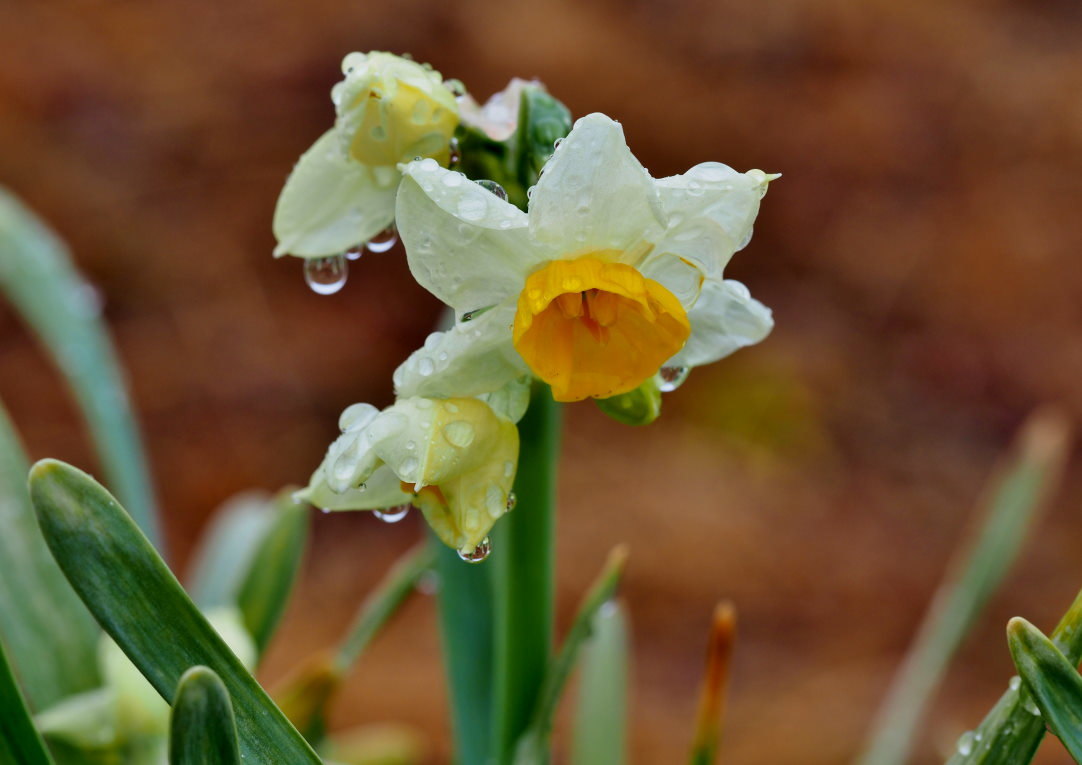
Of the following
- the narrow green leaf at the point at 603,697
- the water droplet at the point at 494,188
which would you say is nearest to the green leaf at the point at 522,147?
the water droplet at the point at 494,188

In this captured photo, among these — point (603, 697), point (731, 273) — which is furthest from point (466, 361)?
point (731, 273)

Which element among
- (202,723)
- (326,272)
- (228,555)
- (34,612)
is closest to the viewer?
(202,723)

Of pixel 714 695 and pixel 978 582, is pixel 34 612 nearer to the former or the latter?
pixel 714 695

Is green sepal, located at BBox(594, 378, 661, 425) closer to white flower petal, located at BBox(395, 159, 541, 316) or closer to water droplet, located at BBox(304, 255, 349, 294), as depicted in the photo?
white flower petal, located at BBox(395, 159, 541, 316)

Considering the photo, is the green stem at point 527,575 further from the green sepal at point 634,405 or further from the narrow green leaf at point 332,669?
the narrow green leaf at point 332,669

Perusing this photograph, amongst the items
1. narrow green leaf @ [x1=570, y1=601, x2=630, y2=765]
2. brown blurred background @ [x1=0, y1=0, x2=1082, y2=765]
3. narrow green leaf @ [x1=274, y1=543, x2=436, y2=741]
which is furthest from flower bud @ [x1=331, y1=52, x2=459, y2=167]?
brown blurred background @ [x1=0, y1=0, x2=1082, y2=765]

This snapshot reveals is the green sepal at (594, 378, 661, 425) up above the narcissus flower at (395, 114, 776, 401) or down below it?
below
